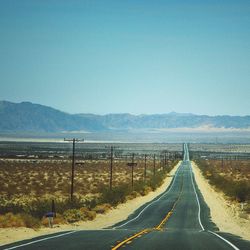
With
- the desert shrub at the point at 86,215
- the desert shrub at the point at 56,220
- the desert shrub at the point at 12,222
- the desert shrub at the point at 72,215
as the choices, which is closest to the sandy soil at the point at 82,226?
the desert shrub at the point at 86,215

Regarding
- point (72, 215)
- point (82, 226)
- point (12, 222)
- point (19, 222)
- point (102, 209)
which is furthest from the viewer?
point (102, 209)

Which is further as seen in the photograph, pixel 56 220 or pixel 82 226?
pixel 82 226

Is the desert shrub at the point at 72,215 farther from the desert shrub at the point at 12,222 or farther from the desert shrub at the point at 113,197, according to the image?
the desert shrub at the point at 113,197

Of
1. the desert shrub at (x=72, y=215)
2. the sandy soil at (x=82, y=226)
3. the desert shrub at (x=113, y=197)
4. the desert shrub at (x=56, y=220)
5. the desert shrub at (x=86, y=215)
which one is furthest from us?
the desert shrub at (x=113, y=197)

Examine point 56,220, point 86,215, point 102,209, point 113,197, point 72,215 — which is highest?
point 56,220

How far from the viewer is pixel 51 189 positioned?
64.8 metres

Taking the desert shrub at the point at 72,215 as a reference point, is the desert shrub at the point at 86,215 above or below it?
below

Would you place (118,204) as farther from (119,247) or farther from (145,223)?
(119,247)

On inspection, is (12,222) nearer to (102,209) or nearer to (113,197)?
(102,209)

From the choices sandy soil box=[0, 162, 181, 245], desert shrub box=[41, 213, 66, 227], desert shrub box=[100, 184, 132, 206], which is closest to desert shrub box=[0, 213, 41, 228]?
sandy soil box=[0, 162, 181, 245]

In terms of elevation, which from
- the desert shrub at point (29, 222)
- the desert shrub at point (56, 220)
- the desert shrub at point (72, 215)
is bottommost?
the desert shrub at point (72, 215)

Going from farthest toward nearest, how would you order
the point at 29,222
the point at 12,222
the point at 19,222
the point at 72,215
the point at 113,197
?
the point at 113,197 → the point at 72,215 → the point at 29,222 → the point at 19,222 → the point at 12,222

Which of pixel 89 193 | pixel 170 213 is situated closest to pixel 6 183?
pixel 89 193

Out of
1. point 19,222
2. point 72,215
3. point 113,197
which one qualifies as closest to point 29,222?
point 19,222
